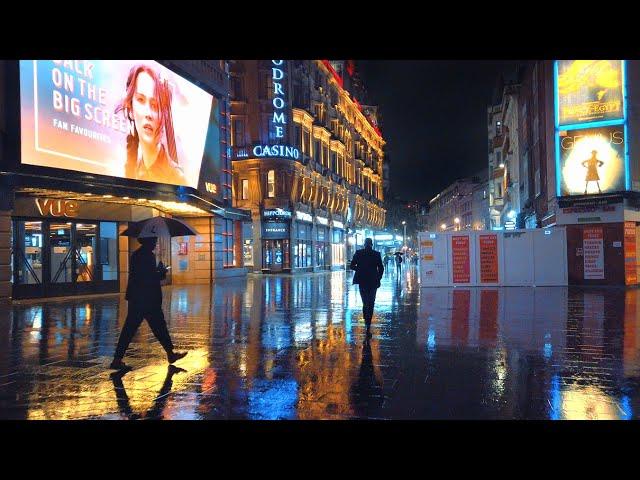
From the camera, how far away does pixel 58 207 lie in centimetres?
1973

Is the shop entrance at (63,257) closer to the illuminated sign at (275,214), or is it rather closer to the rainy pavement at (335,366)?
the rainy pavement at (335,366)

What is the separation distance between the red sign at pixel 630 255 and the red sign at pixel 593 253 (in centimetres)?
86

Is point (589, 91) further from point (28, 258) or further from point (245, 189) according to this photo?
point (245, 189)

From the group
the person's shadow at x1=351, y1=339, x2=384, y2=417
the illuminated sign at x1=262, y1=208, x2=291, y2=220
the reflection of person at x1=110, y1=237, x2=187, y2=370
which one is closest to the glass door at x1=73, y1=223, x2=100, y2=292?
Result: the reflection of person at x1=110, y1=237, x2=187, y2=370

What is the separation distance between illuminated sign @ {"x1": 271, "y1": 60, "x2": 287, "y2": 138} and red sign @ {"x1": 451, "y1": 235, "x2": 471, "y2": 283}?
23208 millimetres

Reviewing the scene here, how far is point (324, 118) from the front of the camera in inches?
2073

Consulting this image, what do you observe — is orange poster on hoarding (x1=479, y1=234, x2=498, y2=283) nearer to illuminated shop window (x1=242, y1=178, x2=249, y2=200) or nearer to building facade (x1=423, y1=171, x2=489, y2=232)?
illuminated shop window (x1=242, y1=178, x2=249, y2=200)

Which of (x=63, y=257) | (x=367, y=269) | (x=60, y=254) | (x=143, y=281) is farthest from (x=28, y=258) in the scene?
(x=367, y=269)

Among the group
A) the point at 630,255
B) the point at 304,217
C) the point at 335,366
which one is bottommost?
the point at 335,366

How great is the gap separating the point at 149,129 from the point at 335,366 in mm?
17621

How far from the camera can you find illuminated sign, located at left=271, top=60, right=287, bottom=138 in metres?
42.3

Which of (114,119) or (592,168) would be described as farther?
(592,168)
